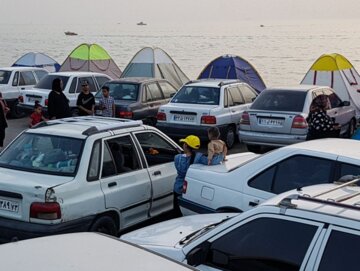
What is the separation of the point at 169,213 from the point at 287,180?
236cm

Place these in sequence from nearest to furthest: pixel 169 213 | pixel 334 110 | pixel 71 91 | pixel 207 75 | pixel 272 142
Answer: pixel 169 213
pixel 272 142
pixel 334 110
pixel 71 91
pixel 207 75

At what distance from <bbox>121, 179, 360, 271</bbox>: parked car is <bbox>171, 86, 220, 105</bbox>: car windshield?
8721 millimetres

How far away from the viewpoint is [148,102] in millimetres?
14734

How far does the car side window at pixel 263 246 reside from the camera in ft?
13.1

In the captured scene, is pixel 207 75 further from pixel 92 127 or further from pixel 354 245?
pixel 354 245

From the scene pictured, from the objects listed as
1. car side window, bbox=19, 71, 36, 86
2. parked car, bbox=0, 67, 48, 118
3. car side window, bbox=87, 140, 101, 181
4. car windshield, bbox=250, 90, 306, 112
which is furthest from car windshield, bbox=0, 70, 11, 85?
car side window, bbox=87, 140, 101, 181

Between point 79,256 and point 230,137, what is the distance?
10601 millimetres

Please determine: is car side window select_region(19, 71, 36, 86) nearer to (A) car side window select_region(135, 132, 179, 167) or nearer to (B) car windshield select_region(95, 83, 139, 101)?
(B) car windshield select_region(95, 83, 139, 101)

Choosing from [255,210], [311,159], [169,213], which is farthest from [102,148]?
[255,210]

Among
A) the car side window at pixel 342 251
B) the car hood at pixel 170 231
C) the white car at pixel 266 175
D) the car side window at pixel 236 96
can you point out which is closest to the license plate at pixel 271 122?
the car side window at pixel 236 96

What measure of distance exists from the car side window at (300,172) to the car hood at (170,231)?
0.76 meters

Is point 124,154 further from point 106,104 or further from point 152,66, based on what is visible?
point 152,66

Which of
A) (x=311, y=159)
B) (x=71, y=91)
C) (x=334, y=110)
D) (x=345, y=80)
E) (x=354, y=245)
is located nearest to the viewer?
(x=354, y=245)

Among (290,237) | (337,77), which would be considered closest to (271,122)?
(337,77)
